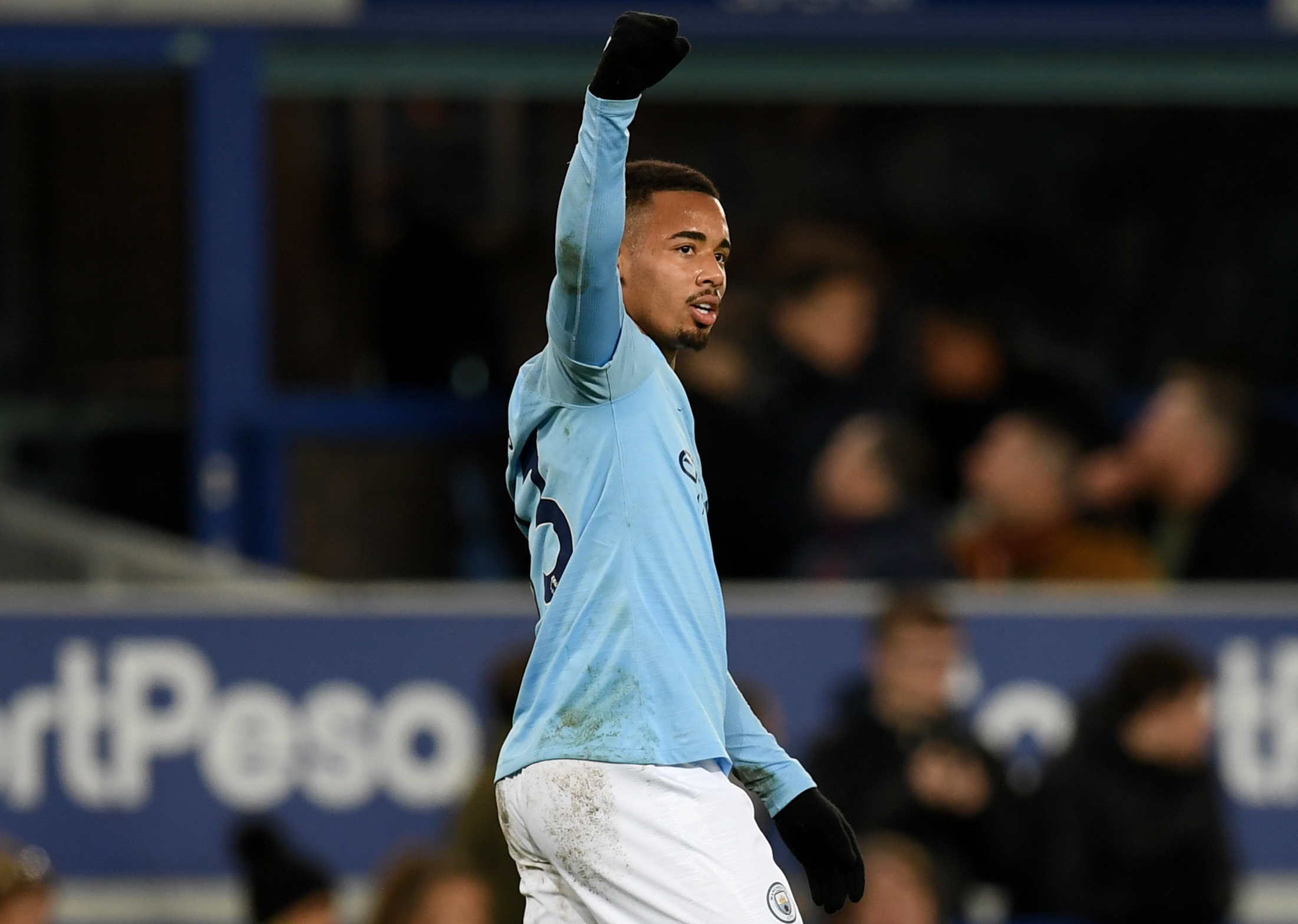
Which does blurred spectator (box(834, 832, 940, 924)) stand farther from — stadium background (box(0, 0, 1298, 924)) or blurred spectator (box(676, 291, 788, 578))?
blurred spectator (box(676, 291, 788, 578))

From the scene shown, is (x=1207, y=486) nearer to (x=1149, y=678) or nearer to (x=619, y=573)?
(x=1149, y=678)

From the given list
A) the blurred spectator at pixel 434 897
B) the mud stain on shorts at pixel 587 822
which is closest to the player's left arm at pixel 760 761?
the mud stain on shorts at pixel 587 822

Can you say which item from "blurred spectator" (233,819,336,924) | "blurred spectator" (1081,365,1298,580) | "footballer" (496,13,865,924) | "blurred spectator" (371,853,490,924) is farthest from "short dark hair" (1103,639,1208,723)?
"footballer" (496,13,865,924)

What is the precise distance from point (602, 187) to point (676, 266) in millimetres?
271

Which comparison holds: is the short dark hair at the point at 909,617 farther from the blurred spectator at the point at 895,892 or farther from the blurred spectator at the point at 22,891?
the blurred spectator at the point at 22,891

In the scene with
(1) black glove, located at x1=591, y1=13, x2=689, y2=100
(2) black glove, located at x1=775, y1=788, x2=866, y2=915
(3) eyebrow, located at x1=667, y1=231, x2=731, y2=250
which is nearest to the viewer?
(1) black glove, located at x1=591, y1=13, x2=689, y2=100

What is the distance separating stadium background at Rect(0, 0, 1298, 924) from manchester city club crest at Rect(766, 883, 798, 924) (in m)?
3.89

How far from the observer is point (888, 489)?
285 inches

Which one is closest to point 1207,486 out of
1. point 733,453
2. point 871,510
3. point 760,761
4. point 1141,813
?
point 871,510

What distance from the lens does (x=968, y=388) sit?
7949 mm

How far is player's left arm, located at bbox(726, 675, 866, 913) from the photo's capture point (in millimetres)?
3480

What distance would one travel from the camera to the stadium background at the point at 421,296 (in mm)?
7195

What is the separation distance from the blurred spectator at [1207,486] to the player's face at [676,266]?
175 inches

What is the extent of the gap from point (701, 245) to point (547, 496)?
41 centimetres
